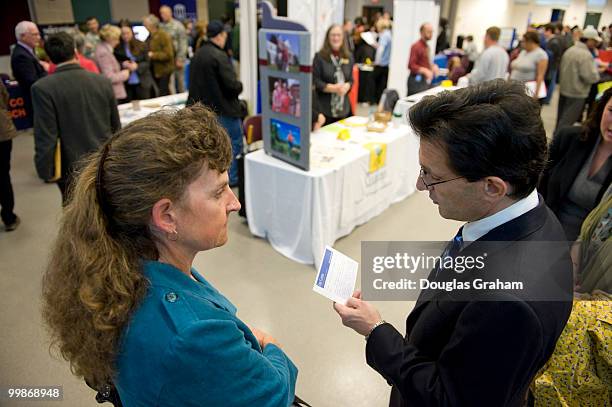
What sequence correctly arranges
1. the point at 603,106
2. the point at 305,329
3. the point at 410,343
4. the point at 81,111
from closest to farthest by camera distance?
1. the point at 410,343
2. the point at 603,106
3. the point at 305,329
4. the point at 81,111

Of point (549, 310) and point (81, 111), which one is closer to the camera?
point (549, 310)

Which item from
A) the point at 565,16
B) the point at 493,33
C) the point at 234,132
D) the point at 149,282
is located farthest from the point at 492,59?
the point at 565,16

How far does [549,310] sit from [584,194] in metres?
1.41

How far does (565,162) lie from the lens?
2004 mm

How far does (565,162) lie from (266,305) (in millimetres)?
1924

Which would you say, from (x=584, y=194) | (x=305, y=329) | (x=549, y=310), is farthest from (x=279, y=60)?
(x=549, y=310)

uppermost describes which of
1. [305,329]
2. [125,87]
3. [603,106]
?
[603,106]

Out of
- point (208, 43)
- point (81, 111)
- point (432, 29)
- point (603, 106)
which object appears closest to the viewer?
point (603, 106)

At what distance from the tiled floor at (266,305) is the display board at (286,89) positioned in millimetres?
878

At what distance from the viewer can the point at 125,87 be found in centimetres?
605

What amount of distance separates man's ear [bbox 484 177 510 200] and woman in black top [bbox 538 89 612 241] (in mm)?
1320

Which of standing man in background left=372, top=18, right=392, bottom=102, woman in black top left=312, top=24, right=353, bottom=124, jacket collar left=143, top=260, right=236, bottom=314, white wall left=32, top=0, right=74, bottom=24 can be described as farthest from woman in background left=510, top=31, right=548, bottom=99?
white wall left=32, top=0, right=74, bottom=24

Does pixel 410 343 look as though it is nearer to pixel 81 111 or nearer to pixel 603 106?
pixel 603 106

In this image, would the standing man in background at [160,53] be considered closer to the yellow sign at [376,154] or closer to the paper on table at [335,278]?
the yellow sign at [376,154]
